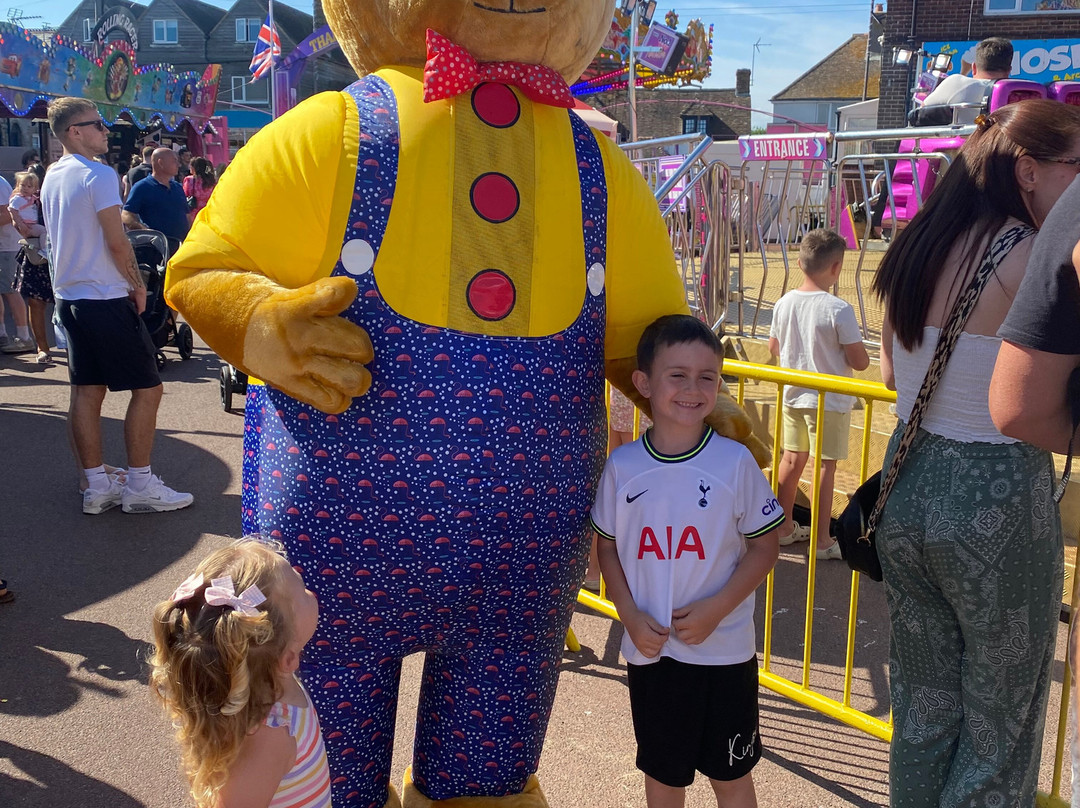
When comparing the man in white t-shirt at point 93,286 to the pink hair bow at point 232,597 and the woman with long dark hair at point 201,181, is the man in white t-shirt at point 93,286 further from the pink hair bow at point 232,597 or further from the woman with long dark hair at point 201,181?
the woman with long dark hair at point 201,181

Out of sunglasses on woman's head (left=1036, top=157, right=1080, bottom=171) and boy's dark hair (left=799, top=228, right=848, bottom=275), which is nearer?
sunglasses on woman's head (left=1036, top=157, right=1080, bottom=171)

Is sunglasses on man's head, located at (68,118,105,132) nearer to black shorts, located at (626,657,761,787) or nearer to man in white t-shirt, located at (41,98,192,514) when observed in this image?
man in white t-shirt, located at (41,98,192,514)

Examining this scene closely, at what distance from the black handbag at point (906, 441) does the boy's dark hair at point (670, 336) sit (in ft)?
1.40

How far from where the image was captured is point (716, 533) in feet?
6.60

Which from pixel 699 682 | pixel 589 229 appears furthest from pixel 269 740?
pixel 589 229

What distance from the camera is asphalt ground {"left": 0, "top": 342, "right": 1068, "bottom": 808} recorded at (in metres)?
2.69

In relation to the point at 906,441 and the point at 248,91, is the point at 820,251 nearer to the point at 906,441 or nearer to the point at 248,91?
the point at 906,441

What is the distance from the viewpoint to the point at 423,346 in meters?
1.88

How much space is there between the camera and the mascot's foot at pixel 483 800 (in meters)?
2.15

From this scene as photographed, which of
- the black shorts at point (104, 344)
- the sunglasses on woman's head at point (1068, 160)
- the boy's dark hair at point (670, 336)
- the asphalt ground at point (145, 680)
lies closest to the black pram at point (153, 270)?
the asphalt ground at point (145, 680)

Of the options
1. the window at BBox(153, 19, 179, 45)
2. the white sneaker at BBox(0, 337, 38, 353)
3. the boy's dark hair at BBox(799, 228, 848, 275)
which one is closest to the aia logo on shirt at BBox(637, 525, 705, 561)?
the boy's dark hair at BBox(799, 228, 848, 275)

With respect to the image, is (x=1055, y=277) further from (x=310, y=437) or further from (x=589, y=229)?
(x=310, y=437)

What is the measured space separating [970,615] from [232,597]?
143 cm

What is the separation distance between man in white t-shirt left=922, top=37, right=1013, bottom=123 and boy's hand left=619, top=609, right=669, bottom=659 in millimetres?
6006
